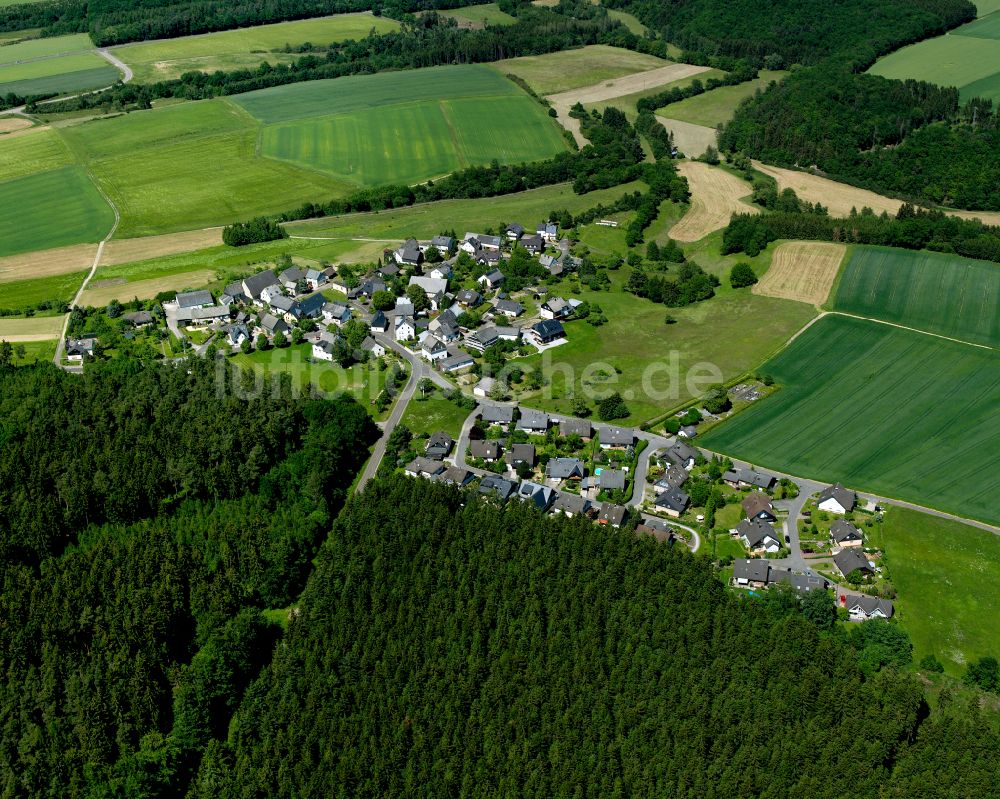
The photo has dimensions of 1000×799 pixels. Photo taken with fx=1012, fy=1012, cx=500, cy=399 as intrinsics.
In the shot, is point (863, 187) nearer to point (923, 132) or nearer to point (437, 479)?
point (923, 132)

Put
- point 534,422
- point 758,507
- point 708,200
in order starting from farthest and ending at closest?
point 708,200 → point 534,422 → point 758,507

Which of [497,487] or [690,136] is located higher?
[690,136]

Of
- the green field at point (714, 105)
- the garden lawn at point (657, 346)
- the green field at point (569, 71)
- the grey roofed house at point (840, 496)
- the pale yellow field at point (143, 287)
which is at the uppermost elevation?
the green field at point (569, 71)

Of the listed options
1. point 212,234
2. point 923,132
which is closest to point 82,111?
point 212,234

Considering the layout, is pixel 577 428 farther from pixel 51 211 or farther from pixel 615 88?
pixel 615 88

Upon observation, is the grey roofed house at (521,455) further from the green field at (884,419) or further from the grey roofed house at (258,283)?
the grey roofed house at (258,283)

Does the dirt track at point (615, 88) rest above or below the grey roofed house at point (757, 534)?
above

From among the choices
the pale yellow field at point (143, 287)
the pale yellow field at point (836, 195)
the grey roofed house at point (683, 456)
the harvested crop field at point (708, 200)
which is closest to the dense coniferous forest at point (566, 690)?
the grey roofed house at point (683, 456)

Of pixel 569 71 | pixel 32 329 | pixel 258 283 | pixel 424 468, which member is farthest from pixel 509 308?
pixel 569 71
